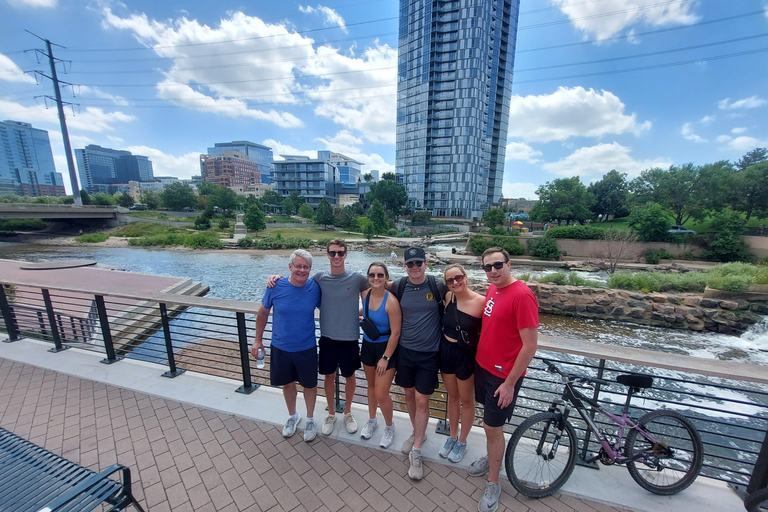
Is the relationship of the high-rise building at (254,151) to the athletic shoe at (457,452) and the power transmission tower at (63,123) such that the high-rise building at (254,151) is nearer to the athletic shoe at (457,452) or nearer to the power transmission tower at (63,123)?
the power transmission tower at (63,123)

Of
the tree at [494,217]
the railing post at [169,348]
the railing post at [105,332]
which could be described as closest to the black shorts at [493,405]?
the railing post at [169,348]

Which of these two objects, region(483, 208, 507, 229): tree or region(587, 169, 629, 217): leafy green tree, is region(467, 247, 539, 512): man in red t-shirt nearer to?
region(483, 208, 507, 229): tree

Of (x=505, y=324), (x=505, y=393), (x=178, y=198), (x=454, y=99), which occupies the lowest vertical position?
(x=505, y=393)

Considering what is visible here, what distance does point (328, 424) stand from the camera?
282 cm

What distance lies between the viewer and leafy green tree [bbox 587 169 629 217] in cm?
4650

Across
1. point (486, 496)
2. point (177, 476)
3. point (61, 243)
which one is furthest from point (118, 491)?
point (61, 243)

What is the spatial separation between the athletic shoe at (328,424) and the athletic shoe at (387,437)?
50 cm

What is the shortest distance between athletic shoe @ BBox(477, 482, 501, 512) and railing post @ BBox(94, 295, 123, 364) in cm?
452

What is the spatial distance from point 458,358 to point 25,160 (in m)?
189

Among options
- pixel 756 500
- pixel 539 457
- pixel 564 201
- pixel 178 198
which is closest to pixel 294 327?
pixel 539 457

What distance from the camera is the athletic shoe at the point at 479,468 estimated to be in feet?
7.88

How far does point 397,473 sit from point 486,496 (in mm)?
682

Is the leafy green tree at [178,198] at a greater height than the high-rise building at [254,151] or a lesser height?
lesser

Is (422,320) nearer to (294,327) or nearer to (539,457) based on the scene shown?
(294,327)
